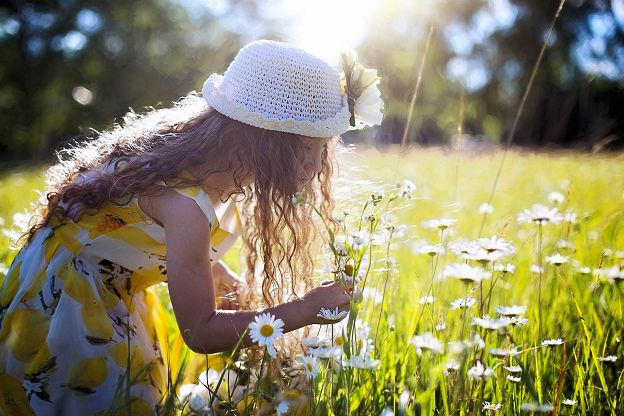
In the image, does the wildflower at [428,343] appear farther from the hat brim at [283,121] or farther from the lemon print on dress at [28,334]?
the lemon print on dress at [28,334]

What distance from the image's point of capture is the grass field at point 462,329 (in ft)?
4.48

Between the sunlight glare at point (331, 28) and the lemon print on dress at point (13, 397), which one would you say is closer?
the lemon print on dress at point (13, 397)

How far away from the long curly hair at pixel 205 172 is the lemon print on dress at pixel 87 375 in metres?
0.40

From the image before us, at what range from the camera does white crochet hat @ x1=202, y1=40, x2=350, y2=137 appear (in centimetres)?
171

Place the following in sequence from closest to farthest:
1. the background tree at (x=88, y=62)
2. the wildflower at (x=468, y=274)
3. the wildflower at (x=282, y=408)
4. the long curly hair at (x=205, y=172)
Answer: the wildflower at (x=282, y=408), the wildflower at (x=468, y=274), the long curly hair at (x=205, y=172), the background tree at (x=88, y=62)

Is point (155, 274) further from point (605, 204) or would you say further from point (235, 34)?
point (235, 34)

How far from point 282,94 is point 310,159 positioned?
0.22 meters

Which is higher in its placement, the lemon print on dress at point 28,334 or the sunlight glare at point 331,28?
the sunlight glare at point 331,28

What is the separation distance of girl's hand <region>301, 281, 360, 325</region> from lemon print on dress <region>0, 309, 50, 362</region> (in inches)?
28.3

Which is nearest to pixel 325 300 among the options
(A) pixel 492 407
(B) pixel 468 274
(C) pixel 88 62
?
(B) pixel 468 274

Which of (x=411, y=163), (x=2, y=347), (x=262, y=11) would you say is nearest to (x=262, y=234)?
(x=2, y=347)

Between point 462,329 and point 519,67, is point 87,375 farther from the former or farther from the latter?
point 519,67

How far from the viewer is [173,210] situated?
5.53ft

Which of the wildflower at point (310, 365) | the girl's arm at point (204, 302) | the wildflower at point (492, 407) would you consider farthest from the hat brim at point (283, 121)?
the wildflower at point (492, 407)
